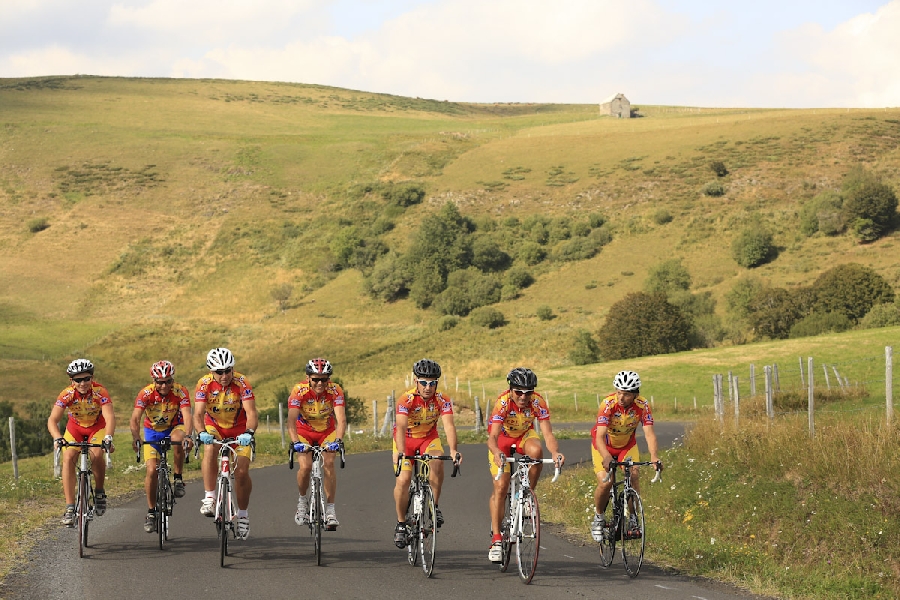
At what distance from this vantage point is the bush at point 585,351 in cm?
6462

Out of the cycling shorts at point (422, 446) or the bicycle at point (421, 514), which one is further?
the cycling shorts at point (422, 446)

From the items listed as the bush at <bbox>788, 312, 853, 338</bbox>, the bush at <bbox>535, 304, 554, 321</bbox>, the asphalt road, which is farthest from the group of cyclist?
the bush at <bbox>535, 304, 554, 321</bbox>

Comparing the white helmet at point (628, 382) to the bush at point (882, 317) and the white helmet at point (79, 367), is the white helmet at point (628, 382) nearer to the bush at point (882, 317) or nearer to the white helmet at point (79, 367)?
the white helmet at point (79, 367)

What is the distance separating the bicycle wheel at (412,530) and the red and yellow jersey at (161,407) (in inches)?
122

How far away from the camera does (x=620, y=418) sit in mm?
11438

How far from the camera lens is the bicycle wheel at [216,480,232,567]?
1116 centimetres

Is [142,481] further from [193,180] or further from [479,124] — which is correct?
[479,124]

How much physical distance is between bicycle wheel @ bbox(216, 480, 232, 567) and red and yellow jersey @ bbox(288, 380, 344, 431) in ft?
4.00

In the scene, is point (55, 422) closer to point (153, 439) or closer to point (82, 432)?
point (82, 432)

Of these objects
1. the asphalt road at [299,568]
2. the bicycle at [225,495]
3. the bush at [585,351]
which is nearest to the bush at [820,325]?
the bush at [585,351]

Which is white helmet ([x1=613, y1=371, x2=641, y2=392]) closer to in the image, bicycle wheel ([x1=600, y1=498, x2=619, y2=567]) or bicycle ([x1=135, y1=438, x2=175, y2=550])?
bicycle wheel ([x1=600, y1=498, x2=619, y2=567])

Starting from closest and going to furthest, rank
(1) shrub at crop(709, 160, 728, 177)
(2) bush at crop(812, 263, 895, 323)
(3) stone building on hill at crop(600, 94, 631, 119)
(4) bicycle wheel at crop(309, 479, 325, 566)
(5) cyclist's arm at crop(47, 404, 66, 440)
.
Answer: (4) bicycle wheel at crop(309, 479, 325, 566), (5) cyclist's arm at crop(47, 404, 66, 440), (2) bush at crop(812, 263, 895, 323), (1) shrub at crop(709, 160, 728, 177), (3) stone building on hill at crop(600, 94, 631, 119)

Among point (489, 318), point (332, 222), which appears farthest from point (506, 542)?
point (332, 222)

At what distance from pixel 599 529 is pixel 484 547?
226 cm
